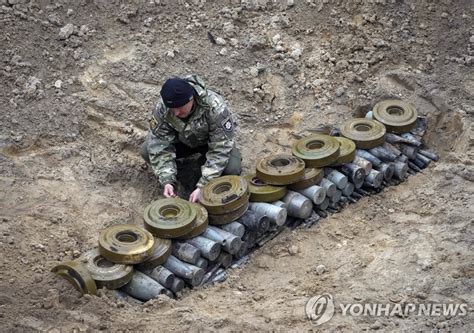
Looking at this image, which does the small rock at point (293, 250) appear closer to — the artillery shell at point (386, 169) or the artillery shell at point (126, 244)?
the artillery shell at point (126, 244)

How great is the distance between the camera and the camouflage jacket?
8344 millimetres

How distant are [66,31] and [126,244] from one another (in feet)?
12.7

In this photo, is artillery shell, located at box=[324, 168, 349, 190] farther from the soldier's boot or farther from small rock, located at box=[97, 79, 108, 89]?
small rock, located at box=[97, 79, 108, 89]

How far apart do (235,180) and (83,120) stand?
235 centimetres

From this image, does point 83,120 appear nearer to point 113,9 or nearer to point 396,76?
point 113,9

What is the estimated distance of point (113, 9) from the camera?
10.5m

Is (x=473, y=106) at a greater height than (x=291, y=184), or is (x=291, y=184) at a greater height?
(x=473, y=106)

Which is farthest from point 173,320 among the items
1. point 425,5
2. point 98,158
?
point 425,5

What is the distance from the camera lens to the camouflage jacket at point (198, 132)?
27.4ft

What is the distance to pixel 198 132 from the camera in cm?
855

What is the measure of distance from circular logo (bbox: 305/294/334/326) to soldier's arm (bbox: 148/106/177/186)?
2.23 meters

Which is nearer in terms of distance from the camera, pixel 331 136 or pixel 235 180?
pixel 235 180

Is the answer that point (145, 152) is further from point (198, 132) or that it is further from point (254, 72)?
point (254, 72)

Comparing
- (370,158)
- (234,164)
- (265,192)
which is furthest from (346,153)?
(234,164)
